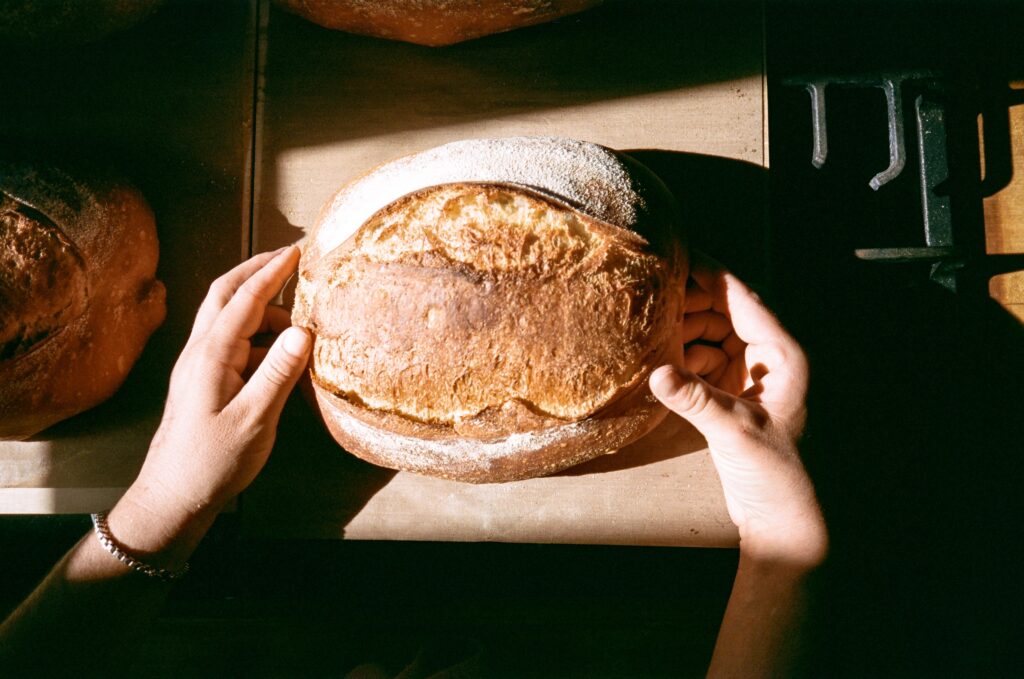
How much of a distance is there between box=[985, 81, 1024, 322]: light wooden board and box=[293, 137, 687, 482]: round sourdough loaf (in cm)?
87

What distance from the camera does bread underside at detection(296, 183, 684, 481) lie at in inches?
28.5

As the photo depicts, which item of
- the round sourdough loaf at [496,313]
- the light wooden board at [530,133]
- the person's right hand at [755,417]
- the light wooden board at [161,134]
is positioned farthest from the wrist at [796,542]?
the light wooden board at [161,134]

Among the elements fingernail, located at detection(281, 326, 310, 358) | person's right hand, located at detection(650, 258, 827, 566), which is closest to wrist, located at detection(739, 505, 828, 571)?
person's right hand, located at detection(650, 258, 827, 566)

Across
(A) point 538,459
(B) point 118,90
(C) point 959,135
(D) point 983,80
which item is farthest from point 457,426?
(D) point 983,80

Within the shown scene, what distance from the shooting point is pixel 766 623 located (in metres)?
0.88

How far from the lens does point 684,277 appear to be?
2.85 ft

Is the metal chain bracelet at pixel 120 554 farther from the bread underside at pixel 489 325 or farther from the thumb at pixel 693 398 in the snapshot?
the thumb at pixel 693 398

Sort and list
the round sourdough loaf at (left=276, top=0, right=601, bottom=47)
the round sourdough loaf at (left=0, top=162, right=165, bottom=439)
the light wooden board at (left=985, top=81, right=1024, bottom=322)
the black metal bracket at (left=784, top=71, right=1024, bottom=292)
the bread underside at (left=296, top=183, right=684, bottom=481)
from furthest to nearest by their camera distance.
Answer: the light wooden board at (left=985, top=81, right=1024, bottom=322), the black metal bracket at (left=784, top=71, right=1024, bottom=292), the round sourdough loaf at (left=276, top=0, right=601, bottom=47), the round sourdough loaf at (left=0, top=162, right=165, bottom=439), the bread underside at (left=296, top=183, right=684, bottom=481)

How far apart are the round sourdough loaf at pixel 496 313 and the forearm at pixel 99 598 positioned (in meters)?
0.35

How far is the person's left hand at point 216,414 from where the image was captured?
2.87ft

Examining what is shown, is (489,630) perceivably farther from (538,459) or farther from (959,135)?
(959,135)

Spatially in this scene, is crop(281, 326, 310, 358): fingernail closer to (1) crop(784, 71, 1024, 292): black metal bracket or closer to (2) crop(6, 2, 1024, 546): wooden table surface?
(2) crop(6, 2, 1024, 546): wooden table surface

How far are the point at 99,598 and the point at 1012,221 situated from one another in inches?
70.5

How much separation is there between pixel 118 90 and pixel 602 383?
1.02 meters
